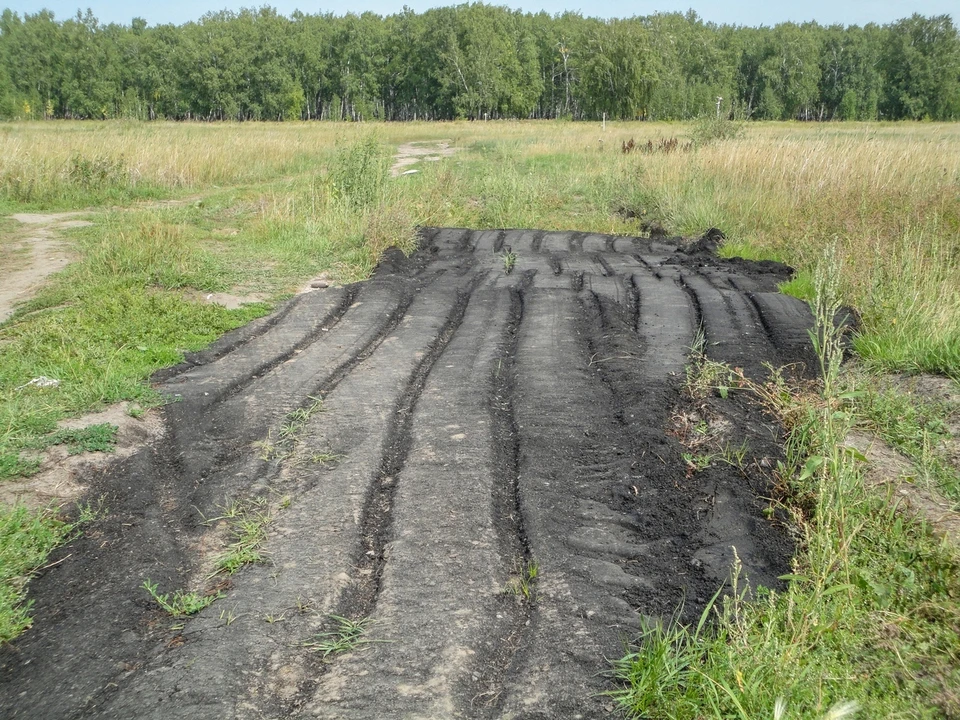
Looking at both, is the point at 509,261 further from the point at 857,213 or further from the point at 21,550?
the point at 21,550

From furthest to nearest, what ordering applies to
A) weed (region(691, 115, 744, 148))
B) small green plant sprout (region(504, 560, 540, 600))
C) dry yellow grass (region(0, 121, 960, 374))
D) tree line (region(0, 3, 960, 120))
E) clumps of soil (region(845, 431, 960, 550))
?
tree line (region(0, 3, 960, 120)) → weed (region(691, 115, 744, 148)) → dry yellow grass (region(0, 121, 960, 374)) → clumps of soil (region(845, 431, 960, 550)) → small green plant sprout (region(504, 560, 540, 600))

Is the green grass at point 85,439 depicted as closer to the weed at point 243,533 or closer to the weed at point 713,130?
the weed at point 243,533

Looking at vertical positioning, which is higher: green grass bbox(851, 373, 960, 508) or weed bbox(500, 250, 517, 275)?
weed bbox(500, 250, 517, 275)

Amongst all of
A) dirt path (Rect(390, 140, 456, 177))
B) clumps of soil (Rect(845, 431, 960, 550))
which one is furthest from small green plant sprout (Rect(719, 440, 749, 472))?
dirt path (Rect(390, 140, 456, 177))

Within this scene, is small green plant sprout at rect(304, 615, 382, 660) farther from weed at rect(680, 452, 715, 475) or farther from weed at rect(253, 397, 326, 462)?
weed at rect(680, 452, 715, 475)

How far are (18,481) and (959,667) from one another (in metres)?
4.31

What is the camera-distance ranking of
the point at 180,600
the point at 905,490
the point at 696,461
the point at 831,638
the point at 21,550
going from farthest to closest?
the point at 696,461 → the point at 905,490 → the point at 21,550 → the point at 180,600 → the point at 831,638

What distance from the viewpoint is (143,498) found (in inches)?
157

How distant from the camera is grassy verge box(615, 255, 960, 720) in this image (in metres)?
2.54

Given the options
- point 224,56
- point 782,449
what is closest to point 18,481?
point 782,449

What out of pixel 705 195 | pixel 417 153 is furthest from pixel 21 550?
pixel 417 153

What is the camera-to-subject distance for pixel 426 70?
7231 cm

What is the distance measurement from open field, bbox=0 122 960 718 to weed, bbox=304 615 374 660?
15 millimetres

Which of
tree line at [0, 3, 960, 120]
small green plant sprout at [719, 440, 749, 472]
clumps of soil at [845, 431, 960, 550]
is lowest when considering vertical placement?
clumps of soil at [845, 431, 960, 550]
